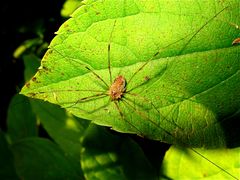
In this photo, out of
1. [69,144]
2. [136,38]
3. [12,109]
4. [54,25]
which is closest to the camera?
[136,38]

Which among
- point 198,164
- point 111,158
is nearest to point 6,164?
point 111,158

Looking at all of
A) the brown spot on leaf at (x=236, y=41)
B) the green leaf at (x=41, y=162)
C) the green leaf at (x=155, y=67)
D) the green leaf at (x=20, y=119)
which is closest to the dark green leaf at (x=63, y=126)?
the green leaf at (x=41, y=162)

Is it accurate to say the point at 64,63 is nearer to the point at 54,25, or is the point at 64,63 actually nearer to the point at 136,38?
the point at 136,38

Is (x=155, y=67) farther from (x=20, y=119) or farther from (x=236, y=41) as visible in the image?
(x=20, y=119)

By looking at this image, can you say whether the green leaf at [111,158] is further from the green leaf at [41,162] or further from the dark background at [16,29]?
the dark background at [16,29]

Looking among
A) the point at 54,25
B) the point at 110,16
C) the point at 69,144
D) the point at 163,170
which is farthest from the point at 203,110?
the point at 54,25
